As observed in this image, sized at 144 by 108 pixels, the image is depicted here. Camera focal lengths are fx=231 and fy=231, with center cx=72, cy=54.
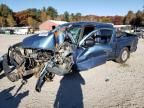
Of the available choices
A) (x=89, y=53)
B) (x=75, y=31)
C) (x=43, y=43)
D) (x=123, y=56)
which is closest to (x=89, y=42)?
(x=89, y=53)

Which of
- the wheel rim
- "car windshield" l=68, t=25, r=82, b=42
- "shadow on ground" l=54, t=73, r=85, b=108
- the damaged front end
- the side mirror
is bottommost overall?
"shadow on ground" l=54, t=73, r=85, b=108

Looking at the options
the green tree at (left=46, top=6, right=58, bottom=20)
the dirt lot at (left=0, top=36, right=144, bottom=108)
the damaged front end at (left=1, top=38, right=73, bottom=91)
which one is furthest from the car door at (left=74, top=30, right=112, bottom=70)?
the green tree at (left=46, top=6, right=58, bottom=20)

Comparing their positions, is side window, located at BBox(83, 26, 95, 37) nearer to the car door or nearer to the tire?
the car door

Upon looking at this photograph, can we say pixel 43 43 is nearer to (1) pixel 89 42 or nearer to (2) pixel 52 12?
(1) pixel 89 42

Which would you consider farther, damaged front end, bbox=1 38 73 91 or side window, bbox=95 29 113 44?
side window, bbox=95 29 113 44

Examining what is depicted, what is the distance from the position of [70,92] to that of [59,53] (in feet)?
5.06

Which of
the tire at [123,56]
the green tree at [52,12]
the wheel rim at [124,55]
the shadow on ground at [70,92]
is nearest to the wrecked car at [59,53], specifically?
the shadow on ground at [70,92]

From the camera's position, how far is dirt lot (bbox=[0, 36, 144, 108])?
5813 mm

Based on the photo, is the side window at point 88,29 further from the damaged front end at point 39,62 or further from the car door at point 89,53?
the damaged front end at point 39,62

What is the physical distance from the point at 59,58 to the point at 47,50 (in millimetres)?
628

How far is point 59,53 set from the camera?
768cm

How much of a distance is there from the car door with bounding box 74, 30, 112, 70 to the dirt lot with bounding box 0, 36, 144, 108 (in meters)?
0.51

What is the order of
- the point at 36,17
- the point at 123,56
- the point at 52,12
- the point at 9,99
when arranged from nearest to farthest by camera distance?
the point at 9,99
the point at 123,56
the point at 36,17
the point at 52,12

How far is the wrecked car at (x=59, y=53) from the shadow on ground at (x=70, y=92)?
13.6 inches
